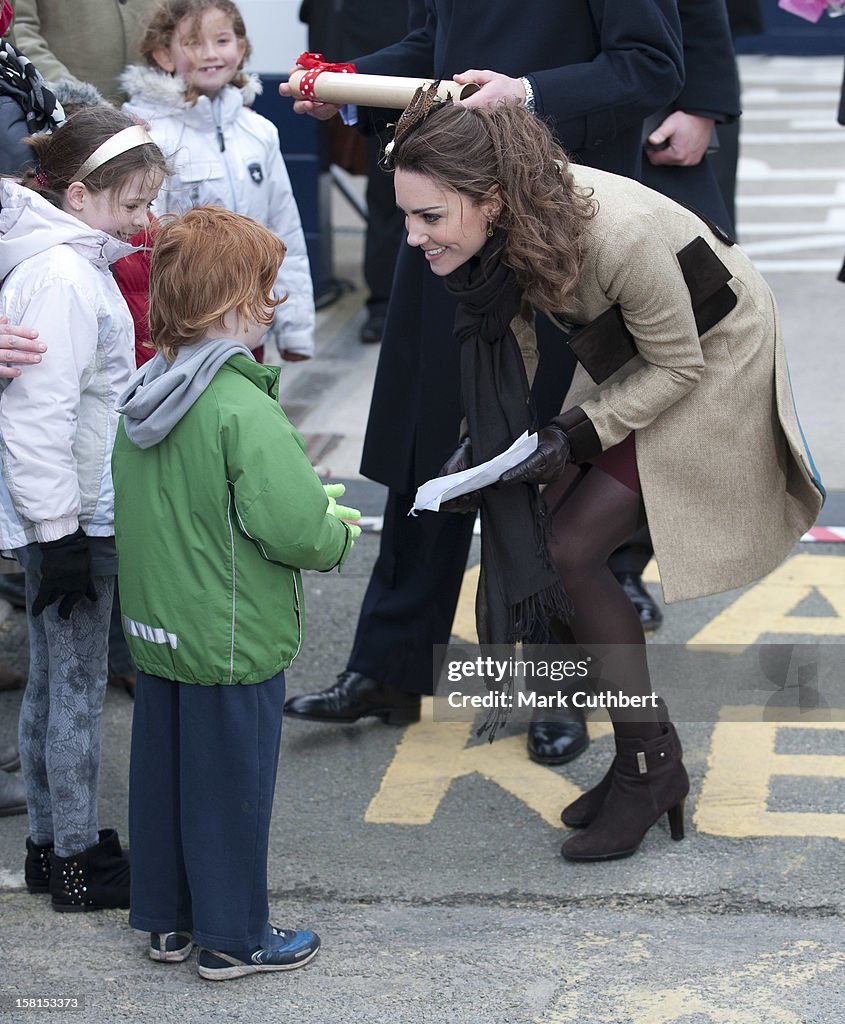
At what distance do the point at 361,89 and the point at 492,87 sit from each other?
0.33 meters

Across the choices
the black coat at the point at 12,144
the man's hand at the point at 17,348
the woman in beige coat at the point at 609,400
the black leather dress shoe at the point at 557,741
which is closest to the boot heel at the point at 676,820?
the woman in beige coat at the point at 609,400

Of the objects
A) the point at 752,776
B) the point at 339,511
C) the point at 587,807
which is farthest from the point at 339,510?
the point at 752,776

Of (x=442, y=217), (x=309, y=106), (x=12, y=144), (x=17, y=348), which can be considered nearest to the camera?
(x=17, y=348)

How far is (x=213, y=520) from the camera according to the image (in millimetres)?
2777

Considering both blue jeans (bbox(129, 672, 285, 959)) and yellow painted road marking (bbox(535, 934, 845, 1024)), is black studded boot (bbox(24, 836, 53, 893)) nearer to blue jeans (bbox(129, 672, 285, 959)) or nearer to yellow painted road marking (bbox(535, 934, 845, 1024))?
blue jeans (bbox(129, 672, 285, 959))

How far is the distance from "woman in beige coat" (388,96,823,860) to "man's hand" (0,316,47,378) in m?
0.76

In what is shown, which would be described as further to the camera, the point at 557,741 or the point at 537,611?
the point at 557,741

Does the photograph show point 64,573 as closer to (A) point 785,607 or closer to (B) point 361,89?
(B) point 361,89

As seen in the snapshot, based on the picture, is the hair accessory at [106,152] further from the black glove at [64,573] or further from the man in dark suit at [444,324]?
the black glove at [64,573]

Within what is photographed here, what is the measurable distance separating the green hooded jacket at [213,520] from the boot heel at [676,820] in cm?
103

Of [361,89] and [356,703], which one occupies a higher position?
[361,89]

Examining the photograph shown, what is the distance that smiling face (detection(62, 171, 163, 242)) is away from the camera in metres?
3.13

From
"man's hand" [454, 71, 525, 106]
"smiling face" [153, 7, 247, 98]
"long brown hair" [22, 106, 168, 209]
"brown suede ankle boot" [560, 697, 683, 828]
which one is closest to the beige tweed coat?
"man's hand" [454, 71, 525, 106]

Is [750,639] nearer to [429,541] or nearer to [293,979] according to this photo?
[429,541]
